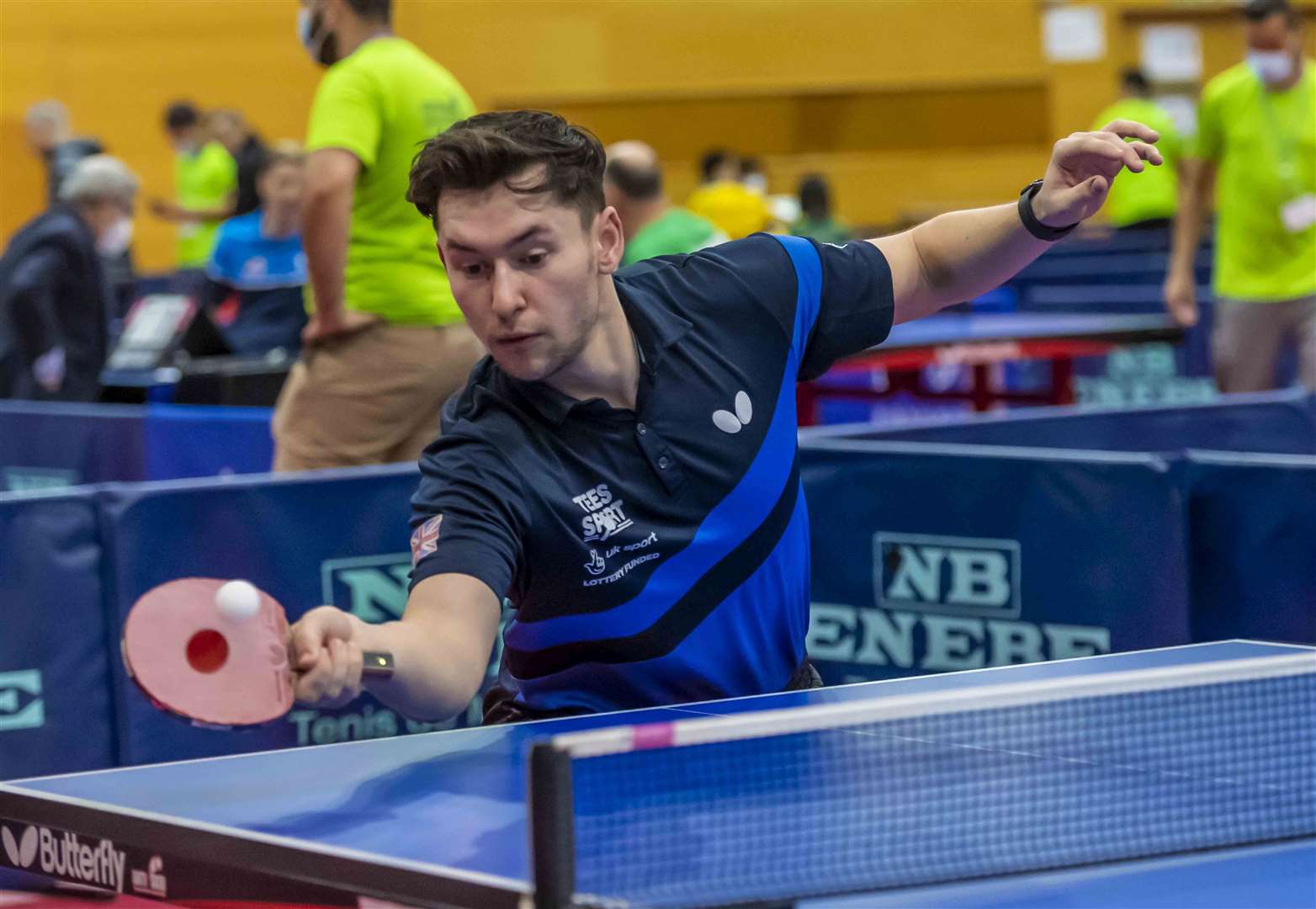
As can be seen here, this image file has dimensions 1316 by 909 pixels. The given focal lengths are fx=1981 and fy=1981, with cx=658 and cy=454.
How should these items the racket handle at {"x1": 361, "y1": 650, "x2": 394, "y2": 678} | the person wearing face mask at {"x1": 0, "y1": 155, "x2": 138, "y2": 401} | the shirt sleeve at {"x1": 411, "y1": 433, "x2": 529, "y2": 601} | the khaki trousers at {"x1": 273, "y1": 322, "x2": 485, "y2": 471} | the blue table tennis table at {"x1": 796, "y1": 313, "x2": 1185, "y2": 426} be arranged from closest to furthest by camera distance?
the racket handle at {"x1": 361, "y1": 650, "x2": 394, "y2": 678}
the shirt sleeve at {"x1": 411, "y1": 433, "x2": 529, "y2": 601}
the khaki trousers at {"x1": 273, "y1": 322, "x2": 485, "y2": 471}
the blue table tennis table at {"x1": 796, "y1": 313, "x2": 1185, "y2": 426}
the person wearing face mask at {"x1": 0, "y1": 155, "x2": 138, "y2": 401}

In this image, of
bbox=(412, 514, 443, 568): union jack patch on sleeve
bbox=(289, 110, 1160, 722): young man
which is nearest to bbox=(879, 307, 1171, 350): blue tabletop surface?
bbox=(289, 110, 1160, 722): young man

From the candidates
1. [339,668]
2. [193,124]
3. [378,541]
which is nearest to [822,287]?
[339,668]

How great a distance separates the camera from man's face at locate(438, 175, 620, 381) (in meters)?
2.11

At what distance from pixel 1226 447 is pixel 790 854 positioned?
11.7ft

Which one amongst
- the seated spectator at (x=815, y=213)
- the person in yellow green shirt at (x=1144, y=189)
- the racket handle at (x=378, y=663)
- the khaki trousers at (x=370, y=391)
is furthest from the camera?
the person in yellow green shirt at (x=1144, y=189)

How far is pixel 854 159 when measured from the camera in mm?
19062

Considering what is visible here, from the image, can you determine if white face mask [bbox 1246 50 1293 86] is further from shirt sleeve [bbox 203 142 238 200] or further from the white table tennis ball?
shirt sleeve [bbox 203 142 238 200]

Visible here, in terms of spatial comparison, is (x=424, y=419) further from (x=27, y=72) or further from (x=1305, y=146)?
(x=27, y=72)

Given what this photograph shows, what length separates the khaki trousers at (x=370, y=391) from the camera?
4.52 m

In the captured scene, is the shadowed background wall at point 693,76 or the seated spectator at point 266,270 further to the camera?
the shadowed background wall at point 693,76

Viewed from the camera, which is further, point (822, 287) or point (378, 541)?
point (378, 541)

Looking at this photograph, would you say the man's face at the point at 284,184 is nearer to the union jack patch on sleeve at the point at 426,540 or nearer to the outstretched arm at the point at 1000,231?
the outstretched arm at the point at 1000,231

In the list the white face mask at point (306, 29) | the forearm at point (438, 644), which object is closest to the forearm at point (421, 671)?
the forearm at point (438, 644)

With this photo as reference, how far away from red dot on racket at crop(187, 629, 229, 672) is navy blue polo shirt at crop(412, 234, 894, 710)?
19.0 inches
